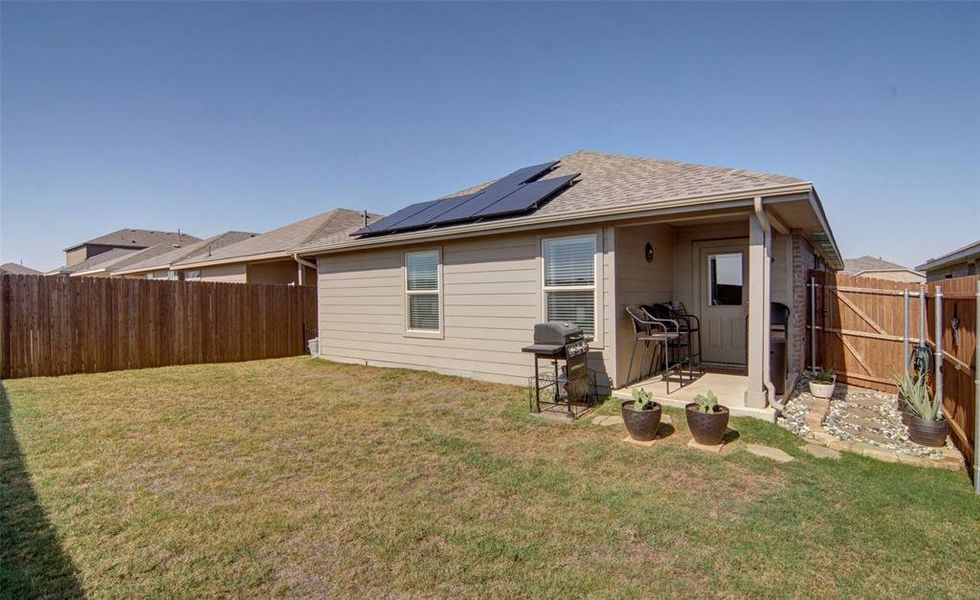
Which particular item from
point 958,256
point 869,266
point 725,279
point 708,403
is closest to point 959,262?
point 958,256

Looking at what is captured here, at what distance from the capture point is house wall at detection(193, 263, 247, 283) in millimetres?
13219

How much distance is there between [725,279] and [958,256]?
8.55 metres

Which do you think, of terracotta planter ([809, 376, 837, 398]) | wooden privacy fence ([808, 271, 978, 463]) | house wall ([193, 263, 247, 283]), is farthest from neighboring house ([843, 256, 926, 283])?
house wall ([193, 263, 247, 283])

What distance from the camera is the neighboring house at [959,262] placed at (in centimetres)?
1023

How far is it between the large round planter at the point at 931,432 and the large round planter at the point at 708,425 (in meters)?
1.85

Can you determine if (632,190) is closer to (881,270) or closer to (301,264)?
(301,264)

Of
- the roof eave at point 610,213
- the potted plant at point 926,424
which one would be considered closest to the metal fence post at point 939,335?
the potted plant at point 926,424

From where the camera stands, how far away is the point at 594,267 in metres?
5.97

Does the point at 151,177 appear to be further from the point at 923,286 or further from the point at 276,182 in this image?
the point at 923,286

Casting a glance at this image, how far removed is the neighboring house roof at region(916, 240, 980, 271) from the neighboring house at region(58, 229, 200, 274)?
4071cm

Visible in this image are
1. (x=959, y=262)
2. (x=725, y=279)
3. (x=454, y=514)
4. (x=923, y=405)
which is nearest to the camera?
(x=454, y=514)

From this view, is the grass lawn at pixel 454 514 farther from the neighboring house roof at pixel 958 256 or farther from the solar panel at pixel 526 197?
the neighboring house roof at pixel 958 256

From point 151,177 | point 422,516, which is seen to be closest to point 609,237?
point 422,516

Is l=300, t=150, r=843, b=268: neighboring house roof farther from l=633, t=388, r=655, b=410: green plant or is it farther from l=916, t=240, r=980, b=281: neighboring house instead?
l=916, t=240, r=980, b=281: neighboring house
